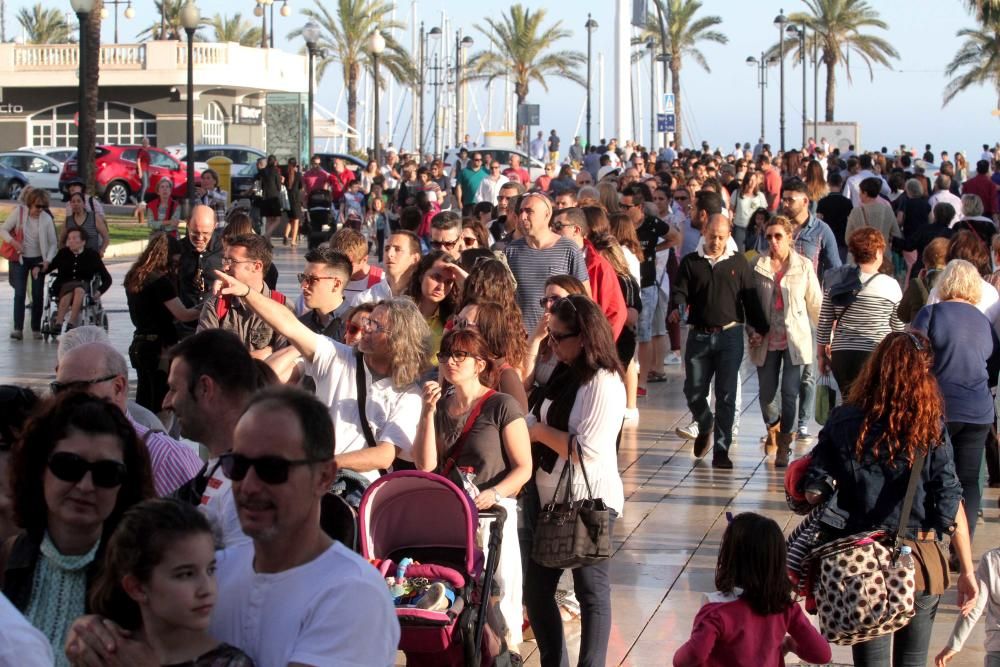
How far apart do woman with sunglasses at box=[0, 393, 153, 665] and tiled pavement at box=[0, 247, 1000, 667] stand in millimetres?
3569

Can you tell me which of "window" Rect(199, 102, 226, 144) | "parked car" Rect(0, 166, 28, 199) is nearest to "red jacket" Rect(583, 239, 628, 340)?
"parked car" Rect(0, 166, 28, 199)

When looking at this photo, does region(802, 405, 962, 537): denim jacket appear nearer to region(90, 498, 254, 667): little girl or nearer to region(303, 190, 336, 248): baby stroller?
region(90, 498, 254, 667): little girl

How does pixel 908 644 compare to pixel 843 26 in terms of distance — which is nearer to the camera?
pixel 908 644

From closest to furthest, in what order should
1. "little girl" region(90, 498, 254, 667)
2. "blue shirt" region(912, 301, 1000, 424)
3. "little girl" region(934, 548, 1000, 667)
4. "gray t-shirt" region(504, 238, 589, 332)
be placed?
"little girl" region(90, 498, 254, 667) → "little girl" region(934, 548, 1000, 667) → "blue shirt" region(912, 301, 1000, 424) → "gray t-shirt" region(504, 238, 589, 332)

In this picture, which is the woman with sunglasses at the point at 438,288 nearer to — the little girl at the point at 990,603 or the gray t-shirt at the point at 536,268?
the gray t-shirt at the point at 536,268

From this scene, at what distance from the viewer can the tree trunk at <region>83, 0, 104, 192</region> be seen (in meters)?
27.3

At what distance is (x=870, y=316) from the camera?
32.8 ft

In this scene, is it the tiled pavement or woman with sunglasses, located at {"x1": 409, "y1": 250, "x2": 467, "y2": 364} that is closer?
the tiled pavement

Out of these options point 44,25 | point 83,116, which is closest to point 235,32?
point 44,25

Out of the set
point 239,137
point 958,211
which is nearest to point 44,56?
point 239,137

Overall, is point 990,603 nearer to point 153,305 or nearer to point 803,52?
point 153,305

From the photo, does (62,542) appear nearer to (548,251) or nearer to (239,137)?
(548,251)

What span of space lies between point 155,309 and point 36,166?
120ft

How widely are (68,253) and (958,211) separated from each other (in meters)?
13.2
